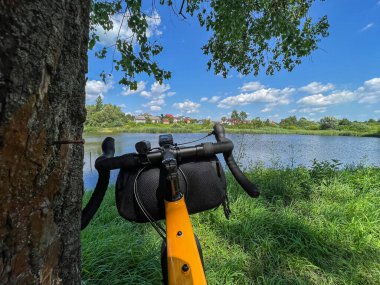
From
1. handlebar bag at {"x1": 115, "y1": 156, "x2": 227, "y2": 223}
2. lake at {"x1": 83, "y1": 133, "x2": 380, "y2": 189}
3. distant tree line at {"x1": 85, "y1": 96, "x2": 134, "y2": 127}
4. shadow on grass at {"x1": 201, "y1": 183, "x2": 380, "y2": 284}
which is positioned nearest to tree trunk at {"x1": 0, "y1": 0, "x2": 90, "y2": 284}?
handlebar bag at {"x1": 115, "y1": 156, "x2": 227, "y2": 223}

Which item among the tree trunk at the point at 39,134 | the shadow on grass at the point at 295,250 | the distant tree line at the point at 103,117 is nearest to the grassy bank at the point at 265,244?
the shadow on grass at the point at 295,250

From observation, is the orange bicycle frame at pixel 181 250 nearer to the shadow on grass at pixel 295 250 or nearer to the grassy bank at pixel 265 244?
the grassy bank at pixel 265 244

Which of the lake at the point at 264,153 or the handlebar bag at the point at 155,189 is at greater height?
the handlebar bag at the point at 155,189

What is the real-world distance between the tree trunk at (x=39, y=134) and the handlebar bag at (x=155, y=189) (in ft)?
0.82

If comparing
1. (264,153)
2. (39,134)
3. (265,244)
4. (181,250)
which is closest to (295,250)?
(265,244)

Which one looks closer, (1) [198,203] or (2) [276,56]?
(1) [198,203]

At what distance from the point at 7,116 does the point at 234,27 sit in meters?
3.14

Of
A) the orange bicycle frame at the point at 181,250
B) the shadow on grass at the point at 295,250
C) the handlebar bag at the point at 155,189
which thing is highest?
the handlebar bag at the point at 155,189

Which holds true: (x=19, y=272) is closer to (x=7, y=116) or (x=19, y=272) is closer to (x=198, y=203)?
(x=7, y=116)

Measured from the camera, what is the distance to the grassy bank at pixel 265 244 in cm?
197

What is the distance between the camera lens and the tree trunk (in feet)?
1.49

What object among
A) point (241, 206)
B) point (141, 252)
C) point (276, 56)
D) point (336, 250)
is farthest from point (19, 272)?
point (276, 56)

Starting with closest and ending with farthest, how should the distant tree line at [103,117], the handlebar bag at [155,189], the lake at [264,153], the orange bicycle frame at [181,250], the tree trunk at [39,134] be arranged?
the tree trunk at [39,134] < the orange bicycle frame at [181,250] < the handlebar bag at [155,189] < the lake at [264,153] < the distant tree line at [103,117]

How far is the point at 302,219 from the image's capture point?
2967mm
